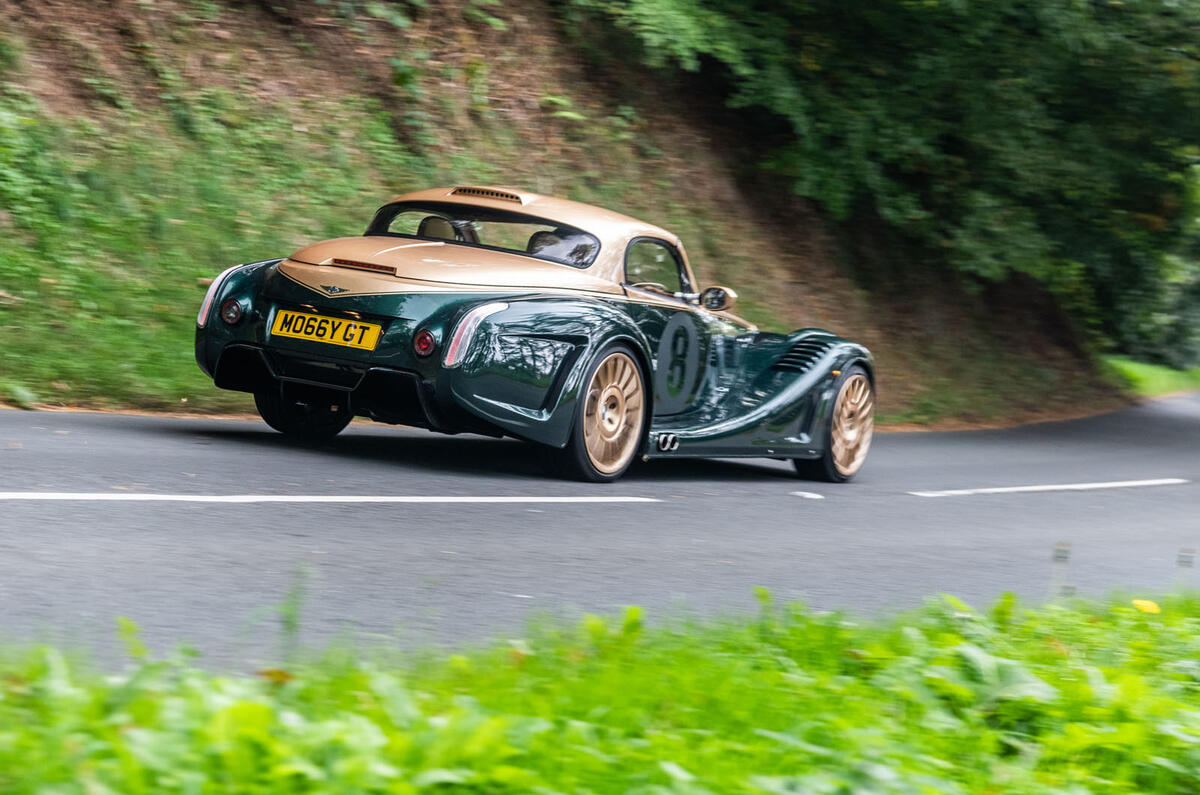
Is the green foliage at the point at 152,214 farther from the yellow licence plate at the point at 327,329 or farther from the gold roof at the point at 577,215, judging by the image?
the gold roof at the point at 577,215

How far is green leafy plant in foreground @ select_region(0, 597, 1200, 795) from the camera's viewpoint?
258 centimetres

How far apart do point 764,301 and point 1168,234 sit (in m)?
5.60

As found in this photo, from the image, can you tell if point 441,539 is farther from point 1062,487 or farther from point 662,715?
point 1062,487

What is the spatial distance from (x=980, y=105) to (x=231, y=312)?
1201 centimetres

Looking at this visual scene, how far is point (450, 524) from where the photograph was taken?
5945 mm

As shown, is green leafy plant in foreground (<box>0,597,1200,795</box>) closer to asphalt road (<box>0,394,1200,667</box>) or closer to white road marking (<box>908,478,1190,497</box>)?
asphalt road (<box>0,394,1200,667</box>)

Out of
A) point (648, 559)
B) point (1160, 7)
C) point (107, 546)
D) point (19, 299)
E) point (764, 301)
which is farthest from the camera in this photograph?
point (764, 301)

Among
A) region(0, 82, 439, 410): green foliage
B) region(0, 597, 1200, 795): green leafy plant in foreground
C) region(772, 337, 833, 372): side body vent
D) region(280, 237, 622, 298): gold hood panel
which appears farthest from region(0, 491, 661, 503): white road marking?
region(0, 82, 439, 410): green foliage

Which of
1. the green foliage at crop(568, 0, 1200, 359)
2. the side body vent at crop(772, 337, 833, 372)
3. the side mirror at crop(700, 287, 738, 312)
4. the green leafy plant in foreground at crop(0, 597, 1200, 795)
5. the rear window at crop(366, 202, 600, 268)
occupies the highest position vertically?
the green foliage at crop(568, 0, 1200, 359)

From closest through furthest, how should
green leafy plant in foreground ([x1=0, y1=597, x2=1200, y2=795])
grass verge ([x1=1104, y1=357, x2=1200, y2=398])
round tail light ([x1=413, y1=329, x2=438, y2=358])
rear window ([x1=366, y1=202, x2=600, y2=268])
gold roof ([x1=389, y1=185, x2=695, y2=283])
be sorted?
green leafy plant in foreground ([x1=0, y1=597, x2=1200, y2=795]) → round tail light ([x1=413, y1=329, x2=438, y2=358]) → rear window ([x1=366, y1=202, x2=600, y2=268]) → gold roof ([x1=389, y1=185, x2=695, y2=283]) → grass verge ([x1=1104, y1=357, x2=1200, y2=398])

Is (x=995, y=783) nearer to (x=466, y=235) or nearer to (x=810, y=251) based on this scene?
(x=466, y=235)

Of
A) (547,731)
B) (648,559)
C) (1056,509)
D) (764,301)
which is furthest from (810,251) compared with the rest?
(547,731)

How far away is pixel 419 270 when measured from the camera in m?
7.12

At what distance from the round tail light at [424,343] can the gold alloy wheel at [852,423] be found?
11.5 feet
